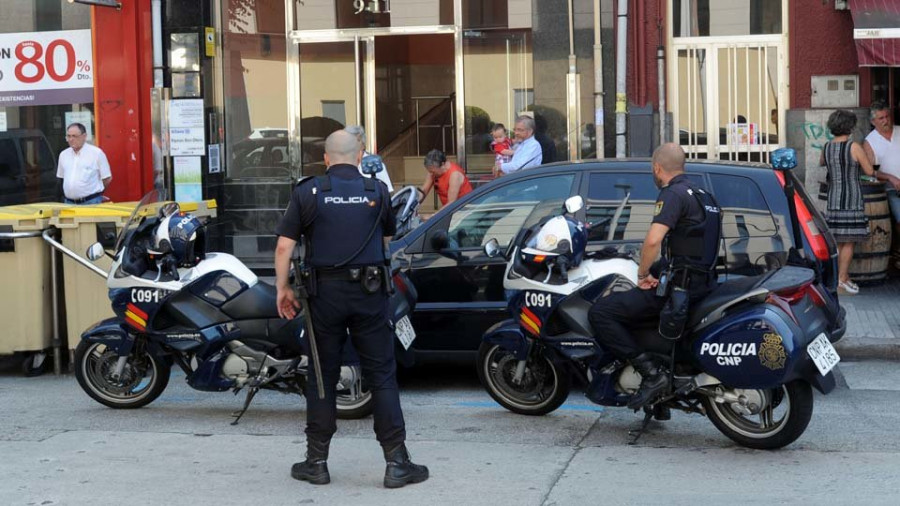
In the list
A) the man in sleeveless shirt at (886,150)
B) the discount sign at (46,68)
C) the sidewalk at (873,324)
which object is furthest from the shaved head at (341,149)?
the discount sign at (46,68)

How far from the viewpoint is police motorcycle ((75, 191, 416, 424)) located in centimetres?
773

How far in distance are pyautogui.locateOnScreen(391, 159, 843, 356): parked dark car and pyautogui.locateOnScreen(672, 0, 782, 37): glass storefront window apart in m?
5.81

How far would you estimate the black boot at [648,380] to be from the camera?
6.99m

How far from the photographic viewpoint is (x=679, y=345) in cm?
704

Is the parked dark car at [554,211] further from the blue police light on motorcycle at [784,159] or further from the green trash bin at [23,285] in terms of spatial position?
the green trash bin at [23,285]

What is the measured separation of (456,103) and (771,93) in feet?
11.3

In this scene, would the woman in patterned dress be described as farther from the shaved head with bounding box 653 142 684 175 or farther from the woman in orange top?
the shaved head with bounding box 653 142 684 175

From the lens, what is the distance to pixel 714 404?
699 cm

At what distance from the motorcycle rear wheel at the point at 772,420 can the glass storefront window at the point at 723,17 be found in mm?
7747

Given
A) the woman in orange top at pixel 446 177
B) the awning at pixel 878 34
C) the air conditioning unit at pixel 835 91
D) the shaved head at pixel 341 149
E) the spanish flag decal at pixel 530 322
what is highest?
the awning at pixel 878 34

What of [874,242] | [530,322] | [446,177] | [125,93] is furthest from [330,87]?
[530,322]

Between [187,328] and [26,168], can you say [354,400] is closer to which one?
[187,328]

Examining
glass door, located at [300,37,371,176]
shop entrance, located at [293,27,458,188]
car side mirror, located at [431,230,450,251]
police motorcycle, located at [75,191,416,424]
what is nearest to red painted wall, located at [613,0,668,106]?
shop entrance, located at [293,27,458,188]

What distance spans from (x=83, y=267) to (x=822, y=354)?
5.58 metres
